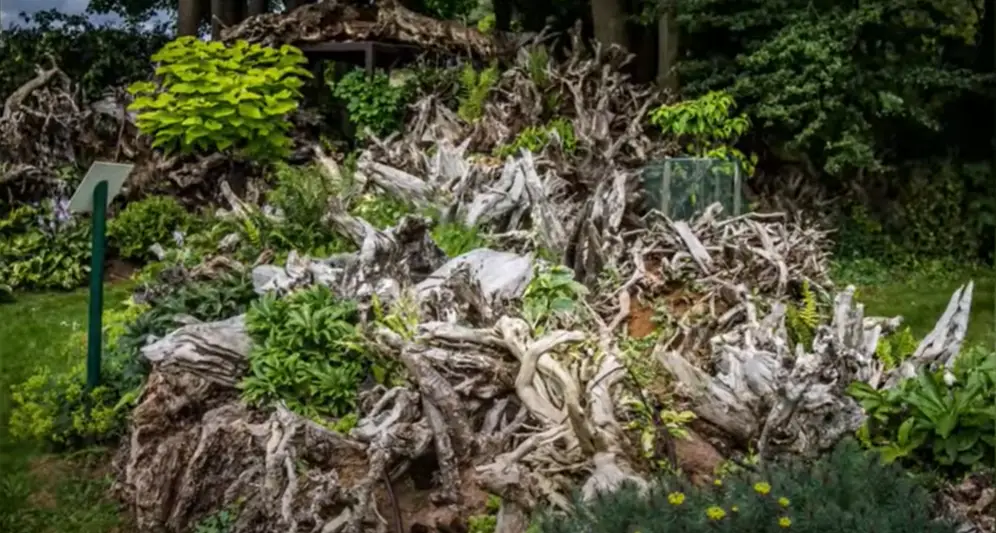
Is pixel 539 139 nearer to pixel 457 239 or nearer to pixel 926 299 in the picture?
pixel 457 239

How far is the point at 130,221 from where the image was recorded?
454 inches

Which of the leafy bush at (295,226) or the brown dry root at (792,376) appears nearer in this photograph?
the brown dry root at (792,376)

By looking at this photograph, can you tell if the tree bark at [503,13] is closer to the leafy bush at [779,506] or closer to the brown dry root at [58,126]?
the brown dry root at [58,126]

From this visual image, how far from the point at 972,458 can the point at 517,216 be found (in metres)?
4.01

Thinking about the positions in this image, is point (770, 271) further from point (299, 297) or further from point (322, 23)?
point (322, 23)

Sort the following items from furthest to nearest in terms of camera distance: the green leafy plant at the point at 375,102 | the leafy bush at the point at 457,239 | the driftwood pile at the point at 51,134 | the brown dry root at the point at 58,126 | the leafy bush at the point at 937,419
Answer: the green leafy plant at the point at 375,102 → the brown dry root at the point at 58,126 → the driftwood pile at the point at 51,134 → the leafy bush at the point at 457,239 → the leafy bush at the point at 937,419

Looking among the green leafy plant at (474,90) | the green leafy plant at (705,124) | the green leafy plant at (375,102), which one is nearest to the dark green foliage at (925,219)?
the green leafy plant at (705,124)

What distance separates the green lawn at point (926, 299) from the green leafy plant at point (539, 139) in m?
3.13

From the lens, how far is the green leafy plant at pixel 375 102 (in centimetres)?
1275

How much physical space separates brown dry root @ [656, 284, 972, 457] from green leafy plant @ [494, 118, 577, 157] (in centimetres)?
476

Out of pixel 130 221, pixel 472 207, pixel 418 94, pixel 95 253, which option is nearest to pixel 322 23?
pixel 418 94

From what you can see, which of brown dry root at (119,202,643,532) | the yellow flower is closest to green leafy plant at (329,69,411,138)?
brown dry root at (119,202,643,532)

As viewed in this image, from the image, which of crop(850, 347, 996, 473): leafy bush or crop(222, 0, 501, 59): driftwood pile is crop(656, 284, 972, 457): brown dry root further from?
crop(222, 0, 501, 59): driftwood pile

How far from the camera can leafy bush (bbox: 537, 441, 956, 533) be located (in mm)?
3531
